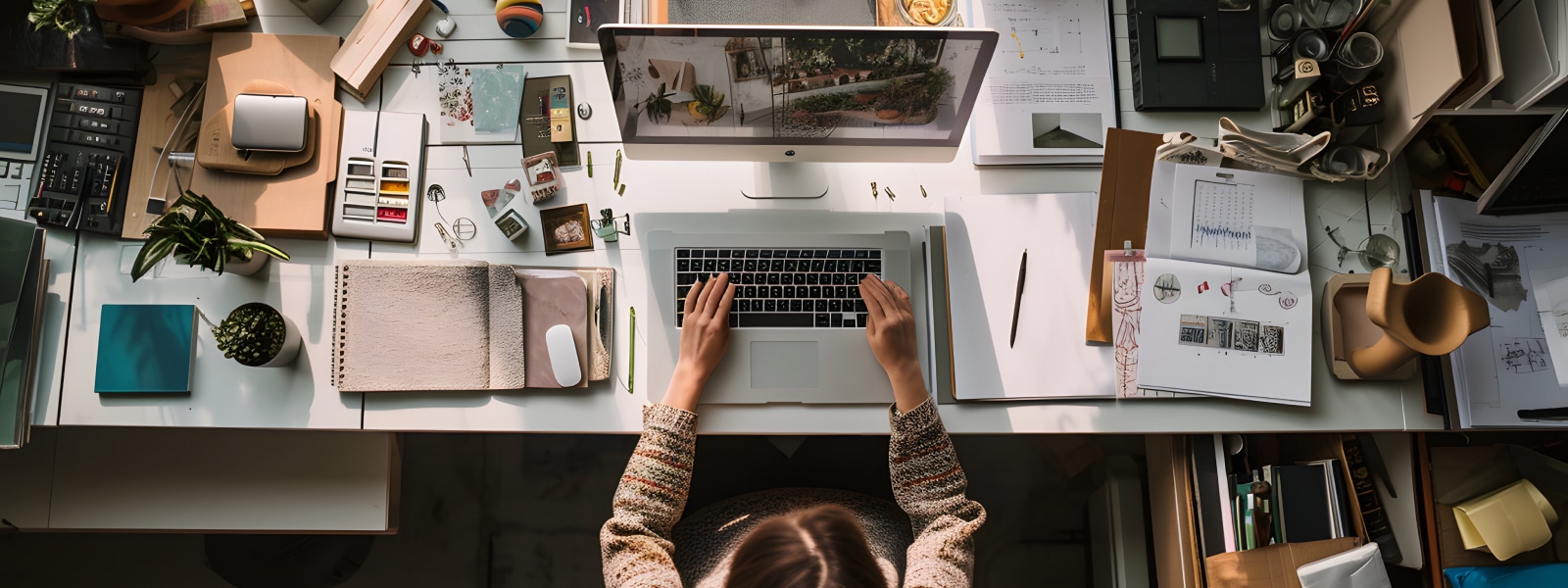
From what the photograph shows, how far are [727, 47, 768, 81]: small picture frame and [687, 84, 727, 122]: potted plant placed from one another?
0.17 feet

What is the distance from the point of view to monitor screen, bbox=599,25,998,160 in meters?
0.85

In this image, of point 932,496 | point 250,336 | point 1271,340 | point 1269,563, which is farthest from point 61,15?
point 1269,563

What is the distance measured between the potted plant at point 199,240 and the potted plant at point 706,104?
2.06ft

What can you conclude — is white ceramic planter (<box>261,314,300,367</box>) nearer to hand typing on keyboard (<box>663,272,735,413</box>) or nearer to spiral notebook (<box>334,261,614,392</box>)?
spiral notebook (<box>334,261,614,392</box>)

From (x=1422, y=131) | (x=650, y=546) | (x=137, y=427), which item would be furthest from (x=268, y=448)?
(x=1422, y=131)

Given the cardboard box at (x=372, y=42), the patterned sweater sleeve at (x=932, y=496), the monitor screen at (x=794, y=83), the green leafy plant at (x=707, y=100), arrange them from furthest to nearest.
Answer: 1. the cardboard box at (x=372, y=42)
2. the patterned sweater sleeve at (x=932, y=496)
3. the green leafy plant at (x=707, y=100)
4. the monitor screen at (x=794, y=83)

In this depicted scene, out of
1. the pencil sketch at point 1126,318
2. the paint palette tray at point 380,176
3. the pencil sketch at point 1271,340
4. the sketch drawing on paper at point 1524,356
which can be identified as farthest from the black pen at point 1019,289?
the paint palette tray at point 380,176

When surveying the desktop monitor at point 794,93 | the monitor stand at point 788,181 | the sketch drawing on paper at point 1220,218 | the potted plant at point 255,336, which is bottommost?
the potted plant at point 255,336

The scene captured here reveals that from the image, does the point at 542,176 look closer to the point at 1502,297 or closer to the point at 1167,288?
the point at 1167,288

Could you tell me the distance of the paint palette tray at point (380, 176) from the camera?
1.18m

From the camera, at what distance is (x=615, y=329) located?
1.17 metres

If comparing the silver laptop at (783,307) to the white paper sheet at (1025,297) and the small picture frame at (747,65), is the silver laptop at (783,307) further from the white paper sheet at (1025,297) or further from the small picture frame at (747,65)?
the small picture frame at (747,65)

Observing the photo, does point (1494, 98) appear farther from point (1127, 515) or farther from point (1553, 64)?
Answer: point (1127, 515)

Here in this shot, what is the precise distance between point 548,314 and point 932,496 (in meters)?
0.63
